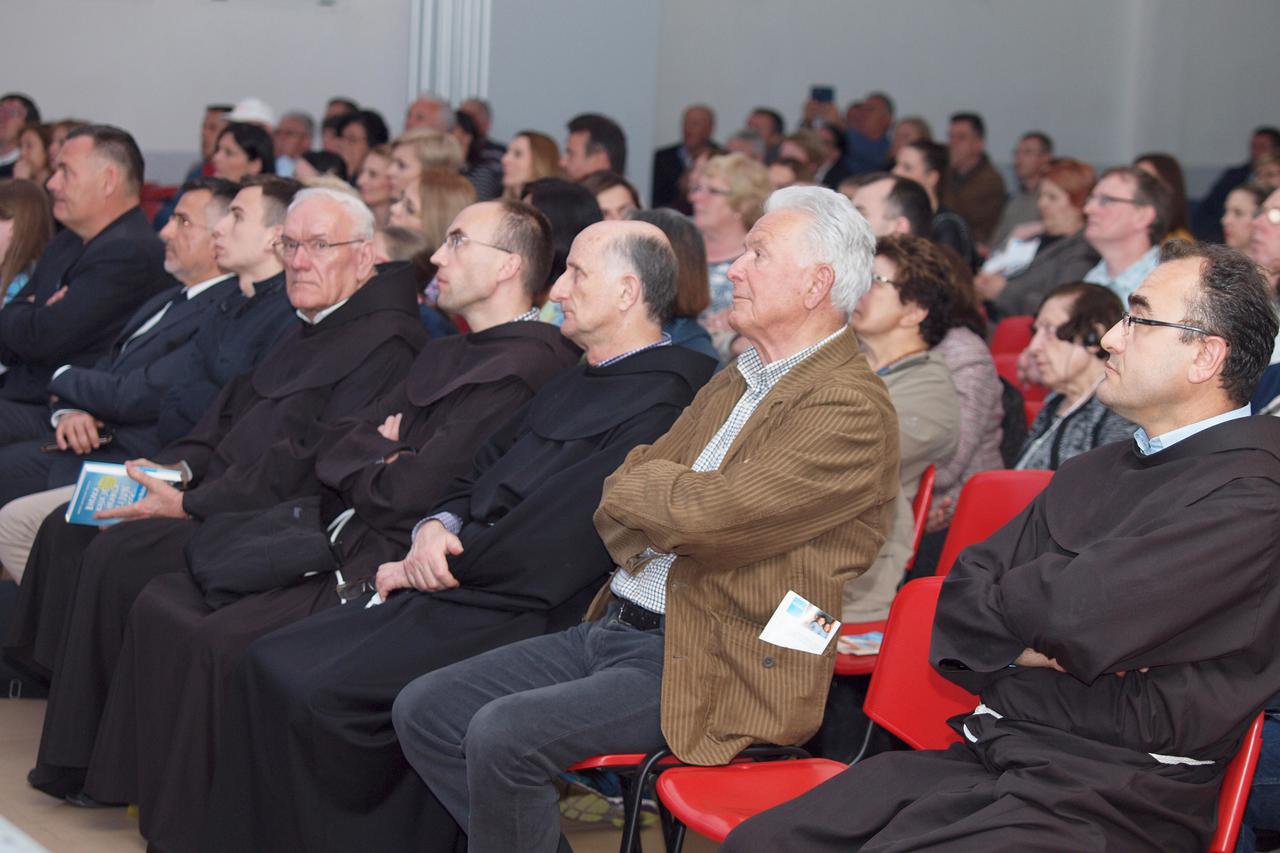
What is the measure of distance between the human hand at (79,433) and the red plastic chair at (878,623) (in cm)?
267

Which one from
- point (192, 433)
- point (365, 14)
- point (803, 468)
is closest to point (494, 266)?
point (192, 433)

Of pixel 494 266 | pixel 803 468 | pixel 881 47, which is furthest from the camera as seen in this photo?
pixel 881 47

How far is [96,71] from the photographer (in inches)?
425

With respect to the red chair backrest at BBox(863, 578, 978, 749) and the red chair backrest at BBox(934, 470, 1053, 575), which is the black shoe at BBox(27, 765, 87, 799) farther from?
the red chair backrest at BBox(934, 470, 1053, 575)

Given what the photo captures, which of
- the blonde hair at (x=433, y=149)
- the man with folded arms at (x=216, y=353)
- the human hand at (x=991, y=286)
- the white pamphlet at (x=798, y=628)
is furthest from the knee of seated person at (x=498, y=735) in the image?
the blonde hair at (x=433, y=149)

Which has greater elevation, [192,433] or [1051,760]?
[1051,760]

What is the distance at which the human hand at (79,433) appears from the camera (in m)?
4.82

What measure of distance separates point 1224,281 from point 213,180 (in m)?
3.77

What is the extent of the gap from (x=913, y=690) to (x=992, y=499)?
1.83ft

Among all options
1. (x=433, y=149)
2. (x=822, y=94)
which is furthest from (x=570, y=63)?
(x=822, y=94)

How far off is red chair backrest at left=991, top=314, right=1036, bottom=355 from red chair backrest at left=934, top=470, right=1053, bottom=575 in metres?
2.35

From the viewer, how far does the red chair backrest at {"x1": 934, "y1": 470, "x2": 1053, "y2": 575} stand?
3.17 m

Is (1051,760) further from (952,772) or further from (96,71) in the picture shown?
(96,71)

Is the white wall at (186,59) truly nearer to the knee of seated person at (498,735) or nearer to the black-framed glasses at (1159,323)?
the knee of seated person at (498,735)
